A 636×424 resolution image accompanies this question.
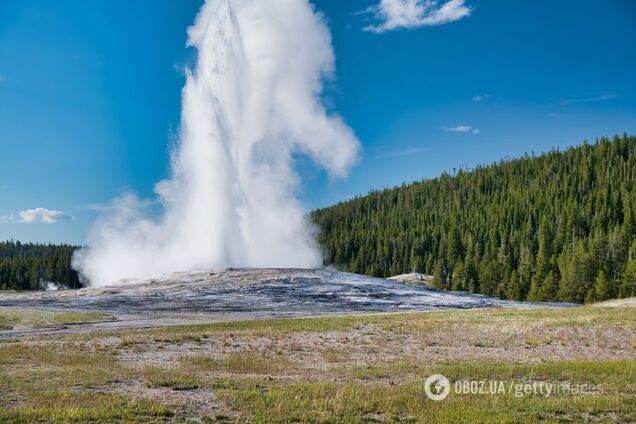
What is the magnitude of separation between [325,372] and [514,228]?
118047mm

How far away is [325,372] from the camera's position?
Answer: 18953 millimetres

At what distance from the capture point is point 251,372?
19.5 metres

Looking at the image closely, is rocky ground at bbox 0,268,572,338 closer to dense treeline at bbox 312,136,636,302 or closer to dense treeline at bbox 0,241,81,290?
dense treeline at bbox 312,136,636,302

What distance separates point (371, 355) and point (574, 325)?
47.7 ft

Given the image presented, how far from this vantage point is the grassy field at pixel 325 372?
12203 millimetres

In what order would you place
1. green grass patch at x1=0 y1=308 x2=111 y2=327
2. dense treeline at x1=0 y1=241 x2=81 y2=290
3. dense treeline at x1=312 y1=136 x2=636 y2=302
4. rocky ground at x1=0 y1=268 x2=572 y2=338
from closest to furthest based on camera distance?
1. green grass patch at x1=0 y1=308 x2=111 y2=327
2. rocky ground at x1=0 y1=268 x2=572 y2=338
3. dense treeline at x1=312 y1=136 x2=636 y2=302
4. dense treeline at x1=0 y1=241 x2=81 y2=290

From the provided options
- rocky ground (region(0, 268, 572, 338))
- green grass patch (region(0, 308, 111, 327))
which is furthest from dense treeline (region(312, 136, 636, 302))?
green grass patch (region(0, 308, 111, 327))

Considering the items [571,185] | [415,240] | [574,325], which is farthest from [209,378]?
[571,185]

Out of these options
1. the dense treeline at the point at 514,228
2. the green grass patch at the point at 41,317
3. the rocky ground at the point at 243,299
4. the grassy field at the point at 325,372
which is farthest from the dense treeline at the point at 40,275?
the grassy field at the point at 325,372

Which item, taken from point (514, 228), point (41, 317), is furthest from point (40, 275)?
point (514, 228)

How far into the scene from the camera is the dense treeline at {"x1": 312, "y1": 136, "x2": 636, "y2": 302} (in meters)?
84.6

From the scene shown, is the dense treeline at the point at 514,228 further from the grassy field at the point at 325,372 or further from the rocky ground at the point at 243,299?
the grassy field at the point at 325,372

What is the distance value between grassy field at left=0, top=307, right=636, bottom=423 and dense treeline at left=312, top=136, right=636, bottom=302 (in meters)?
52.3

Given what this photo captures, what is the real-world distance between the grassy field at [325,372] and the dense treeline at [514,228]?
52.3 meters
